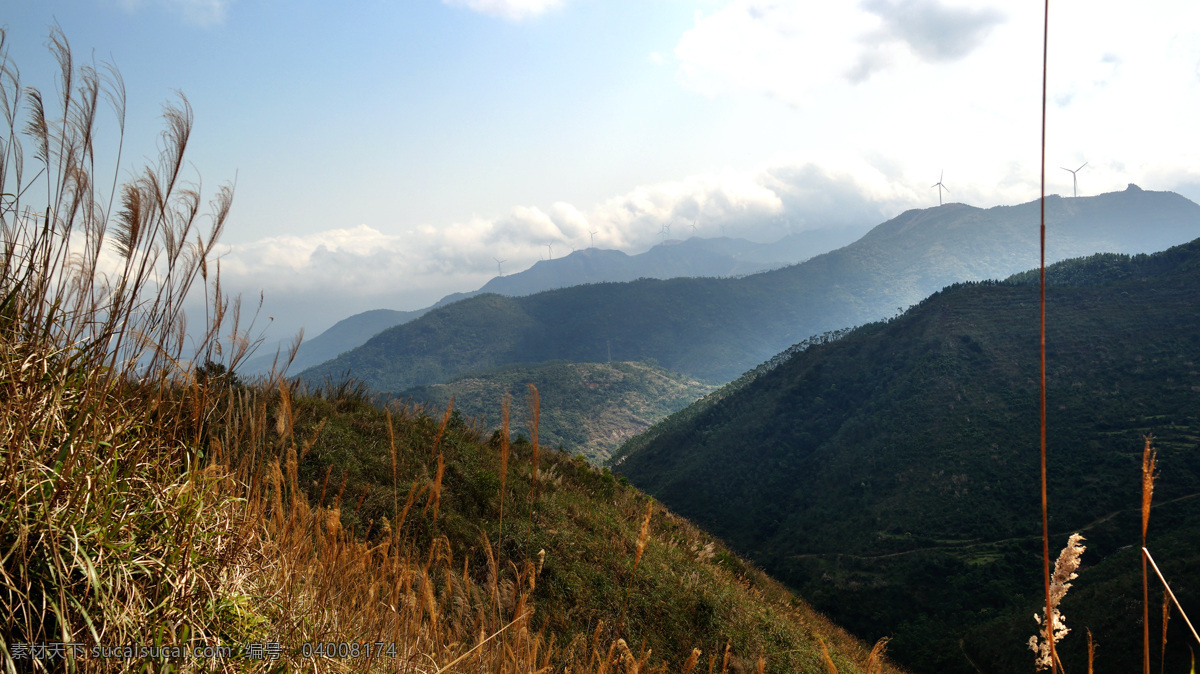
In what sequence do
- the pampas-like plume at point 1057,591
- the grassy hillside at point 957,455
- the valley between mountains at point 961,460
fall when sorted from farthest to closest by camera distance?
1. the grassy hillside at point 957,455
2. the valley between mountains at point 961,460
3. the pampas-like plume at point 1057,591

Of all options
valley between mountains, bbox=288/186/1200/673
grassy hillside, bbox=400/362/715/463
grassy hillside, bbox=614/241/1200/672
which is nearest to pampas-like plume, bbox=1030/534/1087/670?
valley between mountains, bbox=288/186/1200/673

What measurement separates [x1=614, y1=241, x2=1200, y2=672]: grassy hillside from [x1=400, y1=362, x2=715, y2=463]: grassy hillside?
32255 mm

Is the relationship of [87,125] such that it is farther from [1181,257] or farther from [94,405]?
[1181,257]

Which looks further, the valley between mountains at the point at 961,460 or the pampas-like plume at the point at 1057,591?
the valley between mountains at the point at 961,460

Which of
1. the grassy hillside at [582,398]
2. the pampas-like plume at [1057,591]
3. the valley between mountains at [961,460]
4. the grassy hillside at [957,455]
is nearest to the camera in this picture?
the pampas-like plume at [1057,591]

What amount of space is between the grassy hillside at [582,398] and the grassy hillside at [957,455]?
32.3 metres

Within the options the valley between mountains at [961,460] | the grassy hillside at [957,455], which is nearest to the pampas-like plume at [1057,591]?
the valley between mountains at [961,460]

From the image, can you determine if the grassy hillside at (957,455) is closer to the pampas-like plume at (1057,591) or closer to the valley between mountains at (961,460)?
the valley between mountains at (961,460)

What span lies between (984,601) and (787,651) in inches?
1862

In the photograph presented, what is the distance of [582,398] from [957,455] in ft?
304

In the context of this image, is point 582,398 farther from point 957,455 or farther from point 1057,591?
point 1057,591

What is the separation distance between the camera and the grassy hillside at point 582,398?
398 ft

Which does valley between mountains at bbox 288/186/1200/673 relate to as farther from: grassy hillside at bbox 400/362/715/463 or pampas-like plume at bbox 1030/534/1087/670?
pampas-like plume at bbox 1030/534/1087/670

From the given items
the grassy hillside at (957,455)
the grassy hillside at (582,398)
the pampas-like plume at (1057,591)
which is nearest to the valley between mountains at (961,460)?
the grassy hillside at (957,455)
